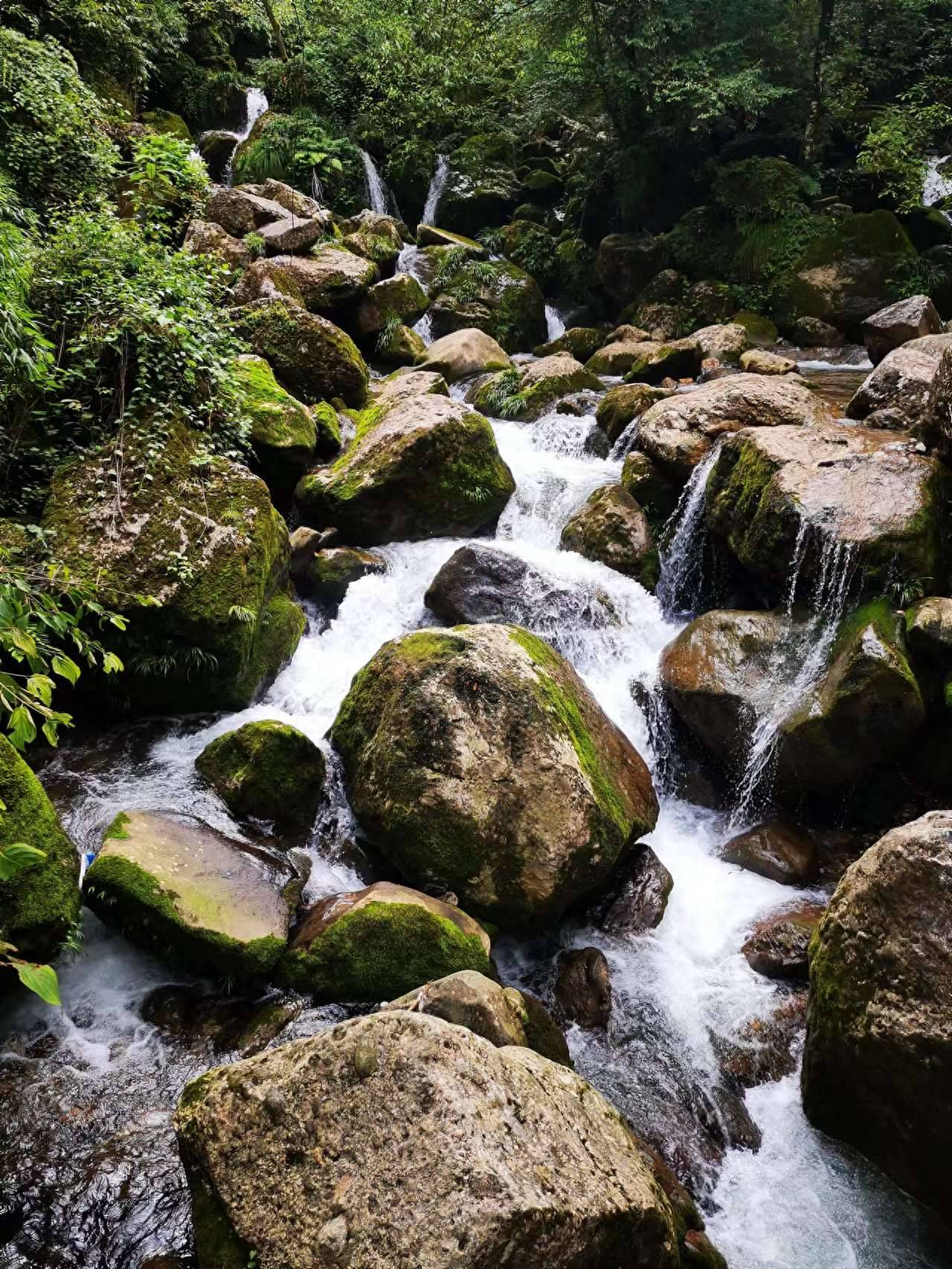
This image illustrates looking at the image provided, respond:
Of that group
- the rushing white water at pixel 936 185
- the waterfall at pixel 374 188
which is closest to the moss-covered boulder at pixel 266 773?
the rushing white water at pixel 936 185

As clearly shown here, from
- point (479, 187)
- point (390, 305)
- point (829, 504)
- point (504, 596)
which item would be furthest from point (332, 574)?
point (479, 187)

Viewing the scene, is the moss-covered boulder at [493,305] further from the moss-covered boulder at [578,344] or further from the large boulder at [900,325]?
the large boulder at [900,325]

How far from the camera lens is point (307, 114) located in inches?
746

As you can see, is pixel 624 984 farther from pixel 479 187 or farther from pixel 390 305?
pixel 479 187

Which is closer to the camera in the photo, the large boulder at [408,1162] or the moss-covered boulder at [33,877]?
the large boulder at [408,1162]

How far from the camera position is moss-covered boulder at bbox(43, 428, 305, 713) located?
5828 mm

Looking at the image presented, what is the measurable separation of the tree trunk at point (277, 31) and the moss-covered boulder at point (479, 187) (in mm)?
5490

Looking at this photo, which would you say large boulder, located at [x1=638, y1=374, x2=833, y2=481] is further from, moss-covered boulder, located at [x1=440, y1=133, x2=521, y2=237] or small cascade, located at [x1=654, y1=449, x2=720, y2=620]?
moss-covered boulder, located at [x1=440, y1=133, x2=521, y2=237]

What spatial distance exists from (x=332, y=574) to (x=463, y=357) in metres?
6.54

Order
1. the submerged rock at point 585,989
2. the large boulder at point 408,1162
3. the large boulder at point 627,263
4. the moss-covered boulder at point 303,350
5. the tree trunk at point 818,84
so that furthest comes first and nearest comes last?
1. the large boulder at point 627,263
2. the tree trunk at point 818,84
3. the moss-covered boulder at point 303,350
4. the submerged rock at point 585,989
5. the large boulder at point 408,1162

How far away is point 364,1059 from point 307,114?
22339 mm

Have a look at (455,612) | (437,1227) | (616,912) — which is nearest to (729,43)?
(455,612)

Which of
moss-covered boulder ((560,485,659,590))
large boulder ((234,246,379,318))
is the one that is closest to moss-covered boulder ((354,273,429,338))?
large boulder ((234,246,379,318))

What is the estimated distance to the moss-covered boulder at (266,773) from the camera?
17.9 feet
